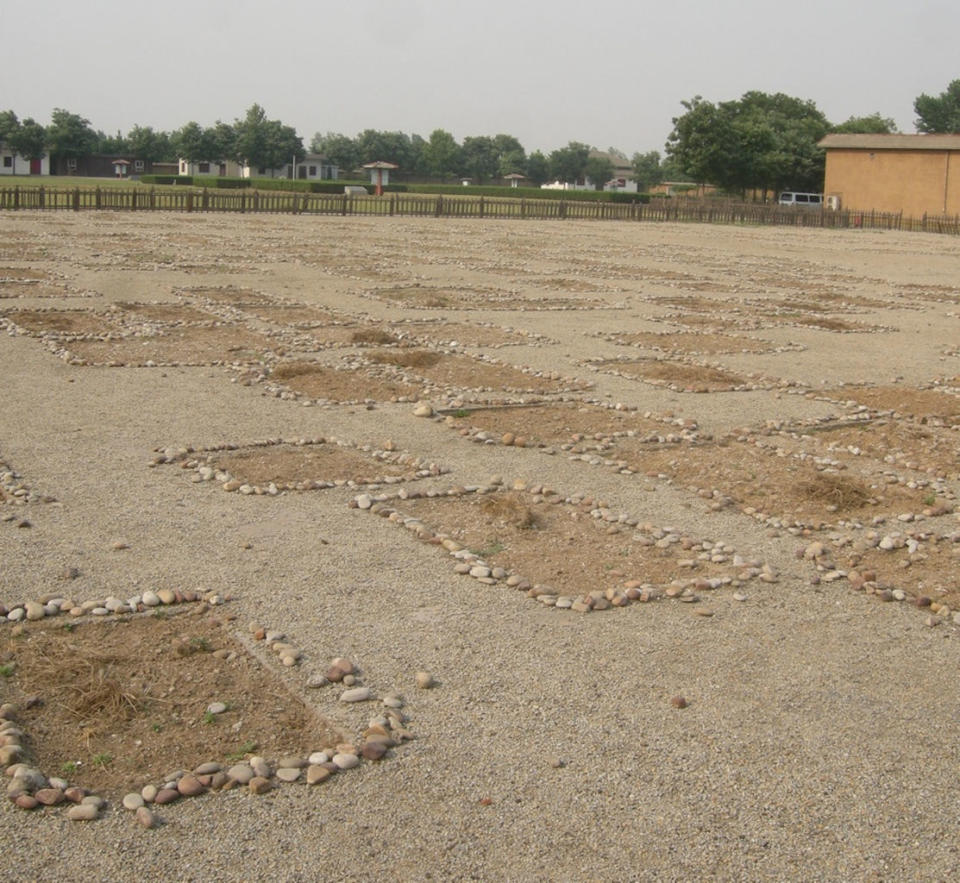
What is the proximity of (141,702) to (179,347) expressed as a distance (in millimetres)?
8693

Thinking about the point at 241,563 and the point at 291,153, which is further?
the point at 291,153

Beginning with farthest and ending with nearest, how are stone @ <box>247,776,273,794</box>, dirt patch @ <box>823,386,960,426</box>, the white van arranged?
the white van, dirt patch @ <box>823,386,960,426</box>, stone @ <box>247,776,273,794</box>

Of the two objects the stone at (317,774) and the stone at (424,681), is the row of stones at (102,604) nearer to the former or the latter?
the stone at (424,681)

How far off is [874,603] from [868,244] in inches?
1527

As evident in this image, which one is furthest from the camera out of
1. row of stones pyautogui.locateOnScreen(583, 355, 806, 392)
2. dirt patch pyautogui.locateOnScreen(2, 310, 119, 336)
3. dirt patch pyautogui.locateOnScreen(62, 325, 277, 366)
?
dirt patch pyautogui.locateOnScreen(2, 310, 119, 336)

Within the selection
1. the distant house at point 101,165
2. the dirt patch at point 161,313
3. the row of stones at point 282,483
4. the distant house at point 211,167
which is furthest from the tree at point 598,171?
the row of stones at point 282,483

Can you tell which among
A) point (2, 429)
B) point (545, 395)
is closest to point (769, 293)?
point (545, 395)

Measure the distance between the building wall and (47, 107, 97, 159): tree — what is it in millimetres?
73632

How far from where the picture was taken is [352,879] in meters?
A: 3.28

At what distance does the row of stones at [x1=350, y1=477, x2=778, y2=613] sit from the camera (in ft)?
18.2

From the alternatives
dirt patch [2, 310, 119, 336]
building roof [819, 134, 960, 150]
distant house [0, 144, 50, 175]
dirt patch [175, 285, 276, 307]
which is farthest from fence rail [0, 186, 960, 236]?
distant house [0, 144, 50, 175]

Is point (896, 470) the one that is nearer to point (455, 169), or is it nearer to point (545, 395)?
point (545, 395)

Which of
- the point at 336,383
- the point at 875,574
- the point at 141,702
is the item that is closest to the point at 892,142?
the point at 336,383

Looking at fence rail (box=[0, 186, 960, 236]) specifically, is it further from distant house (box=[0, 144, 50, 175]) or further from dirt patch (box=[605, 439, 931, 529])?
distant house (box=[0, 144, 50, 175])
